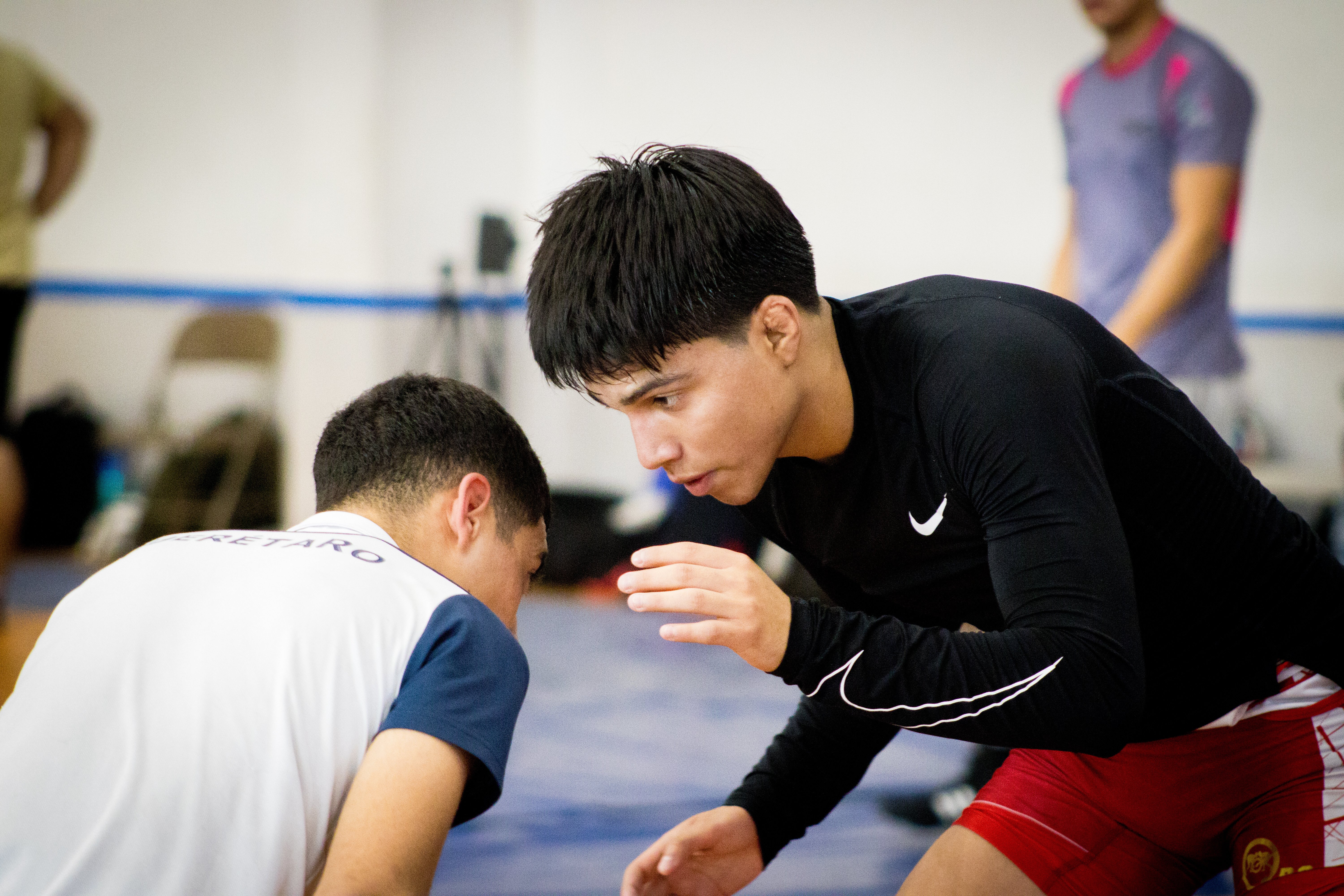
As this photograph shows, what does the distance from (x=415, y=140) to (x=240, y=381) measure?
166 cm

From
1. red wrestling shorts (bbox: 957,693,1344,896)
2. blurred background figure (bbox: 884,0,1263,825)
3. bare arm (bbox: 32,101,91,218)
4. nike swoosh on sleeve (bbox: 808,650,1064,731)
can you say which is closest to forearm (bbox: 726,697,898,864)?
red wrestling shorts (bbox: 957,693,1344,896)

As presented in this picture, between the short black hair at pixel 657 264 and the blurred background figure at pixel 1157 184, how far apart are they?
7.94 ft

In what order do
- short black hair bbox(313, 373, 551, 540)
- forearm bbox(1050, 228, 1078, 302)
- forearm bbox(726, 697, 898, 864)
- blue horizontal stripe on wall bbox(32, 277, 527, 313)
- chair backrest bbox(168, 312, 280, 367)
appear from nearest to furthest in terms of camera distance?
short black hair bbox(313, 373, 551, 540)
forearm bbox(726, 697, 898, 864)
forearm bbox(1050, 228, 1078, 302)
chair backrest bbox(168, 312, 280, 367)
blue horizontal stripe on wall bbox(32, 277, 527, 313)

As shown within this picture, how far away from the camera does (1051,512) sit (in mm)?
948

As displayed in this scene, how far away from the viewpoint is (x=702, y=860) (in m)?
1.35

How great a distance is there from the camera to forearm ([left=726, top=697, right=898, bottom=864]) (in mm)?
1410

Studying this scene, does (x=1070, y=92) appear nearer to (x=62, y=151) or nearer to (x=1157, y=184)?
(x=1157, y=184)

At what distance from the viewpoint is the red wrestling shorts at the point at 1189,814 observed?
115cm

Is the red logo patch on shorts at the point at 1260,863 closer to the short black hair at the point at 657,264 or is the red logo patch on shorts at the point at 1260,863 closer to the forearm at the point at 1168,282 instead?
the short black hair at the point at 657,264

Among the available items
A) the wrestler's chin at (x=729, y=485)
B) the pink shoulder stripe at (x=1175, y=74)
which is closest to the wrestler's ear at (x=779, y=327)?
the wrestler's chin at (x=729, y=485)

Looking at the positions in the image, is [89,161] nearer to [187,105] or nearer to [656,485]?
[187,105]

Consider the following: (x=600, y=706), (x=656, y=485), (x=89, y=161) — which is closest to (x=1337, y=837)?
(x=600, y=706)

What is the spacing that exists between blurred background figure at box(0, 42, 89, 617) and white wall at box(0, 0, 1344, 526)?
1.41 meters

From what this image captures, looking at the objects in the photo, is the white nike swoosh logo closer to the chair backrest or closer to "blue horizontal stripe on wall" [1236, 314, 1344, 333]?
"blue horizontal stripe on wall" [1236, 314, 1344, 333]
